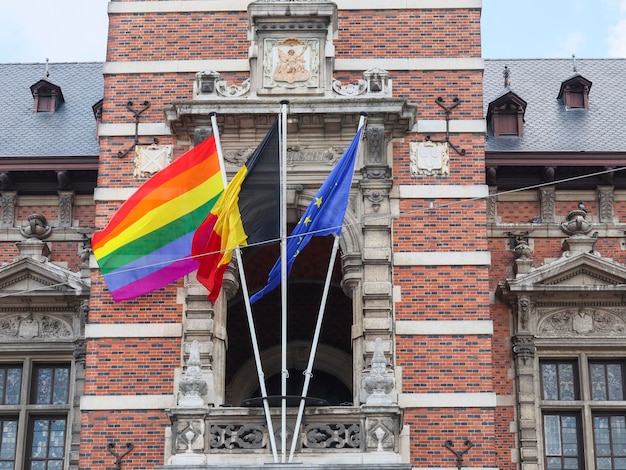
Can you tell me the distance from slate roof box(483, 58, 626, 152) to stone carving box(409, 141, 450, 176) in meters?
2.05

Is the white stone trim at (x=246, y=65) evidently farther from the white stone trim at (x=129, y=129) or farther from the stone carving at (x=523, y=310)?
the stone carving at (x=523, y=310)

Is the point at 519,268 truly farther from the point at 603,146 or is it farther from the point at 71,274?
the point at 71,274

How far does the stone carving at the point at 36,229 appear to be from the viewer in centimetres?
2128

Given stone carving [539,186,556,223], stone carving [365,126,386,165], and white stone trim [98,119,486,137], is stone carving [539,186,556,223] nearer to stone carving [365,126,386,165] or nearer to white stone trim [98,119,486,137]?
white stone trim [98,119,486,137]

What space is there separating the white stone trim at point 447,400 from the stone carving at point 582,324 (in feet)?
7.19

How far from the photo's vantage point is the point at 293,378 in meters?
22.5

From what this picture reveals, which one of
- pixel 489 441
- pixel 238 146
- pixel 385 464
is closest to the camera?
pixel 385 464

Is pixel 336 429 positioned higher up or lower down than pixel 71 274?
lower down

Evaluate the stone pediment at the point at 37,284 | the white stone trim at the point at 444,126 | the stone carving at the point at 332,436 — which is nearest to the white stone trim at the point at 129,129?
the stone pediment at the point at 37,284

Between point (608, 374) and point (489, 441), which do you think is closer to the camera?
point (489, 441)

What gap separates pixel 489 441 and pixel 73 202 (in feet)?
24.4

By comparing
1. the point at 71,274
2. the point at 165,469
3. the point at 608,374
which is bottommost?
the point at 165,469

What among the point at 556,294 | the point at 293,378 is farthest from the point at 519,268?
the point at 293,378

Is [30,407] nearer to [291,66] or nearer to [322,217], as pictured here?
[322,217]
